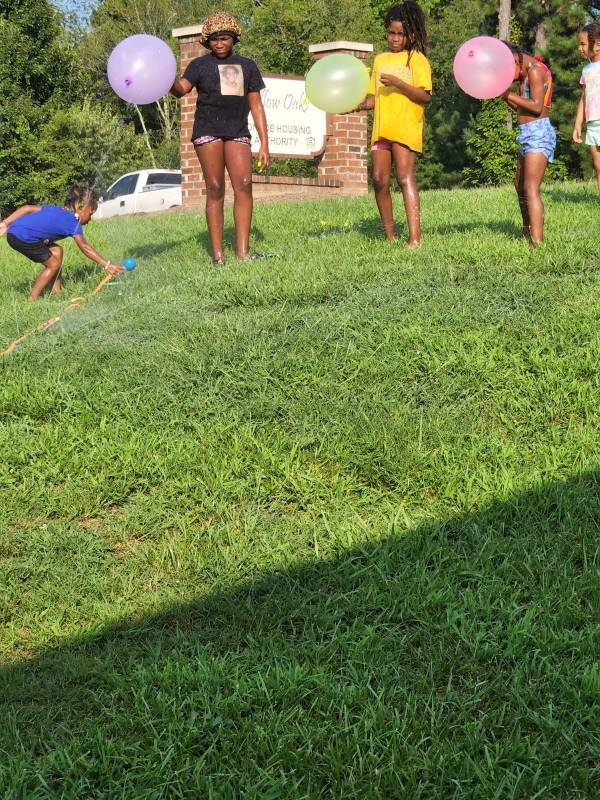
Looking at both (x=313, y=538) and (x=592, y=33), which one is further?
(x=592, y=33)

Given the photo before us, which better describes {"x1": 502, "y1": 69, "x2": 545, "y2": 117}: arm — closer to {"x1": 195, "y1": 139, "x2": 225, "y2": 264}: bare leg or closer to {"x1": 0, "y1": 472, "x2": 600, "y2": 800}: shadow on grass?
{"x1": 195, "y1": 139, "x2": 225, "y2": 264}: bare leg

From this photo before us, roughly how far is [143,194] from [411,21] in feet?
46.6

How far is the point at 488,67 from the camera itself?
21.9 feet

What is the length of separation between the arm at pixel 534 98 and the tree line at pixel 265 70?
20.5m

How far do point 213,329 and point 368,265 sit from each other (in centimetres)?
167

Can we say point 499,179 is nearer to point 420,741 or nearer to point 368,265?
point 368,265

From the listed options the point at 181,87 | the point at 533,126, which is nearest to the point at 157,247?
the point at 181,87

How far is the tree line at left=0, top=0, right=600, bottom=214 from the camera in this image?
2753 cm

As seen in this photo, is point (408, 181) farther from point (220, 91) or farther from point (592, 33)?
point (592, 33)

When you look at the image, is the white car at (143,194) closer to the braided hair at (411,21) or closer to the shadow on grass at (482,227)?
the shadow on grass at (482,227)

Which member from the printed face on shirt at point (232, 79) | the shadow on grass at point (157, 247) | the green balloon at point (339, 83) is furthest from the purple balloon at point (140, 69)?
the shadow on grass at point (157, 247)

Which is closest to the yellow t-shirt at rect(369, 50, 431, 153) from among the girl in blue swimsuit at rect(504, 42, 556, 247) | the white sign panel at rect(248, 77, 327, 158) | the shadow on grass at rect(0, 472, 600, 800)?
the girl in blue swimsuit at rect(504, 42, 556, 247)

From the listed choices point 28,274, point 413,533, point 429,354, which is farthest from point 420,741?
point 28,274

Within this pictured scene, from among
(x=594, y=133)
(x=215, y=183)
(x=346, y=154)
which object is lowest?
(x=346, y=154)
